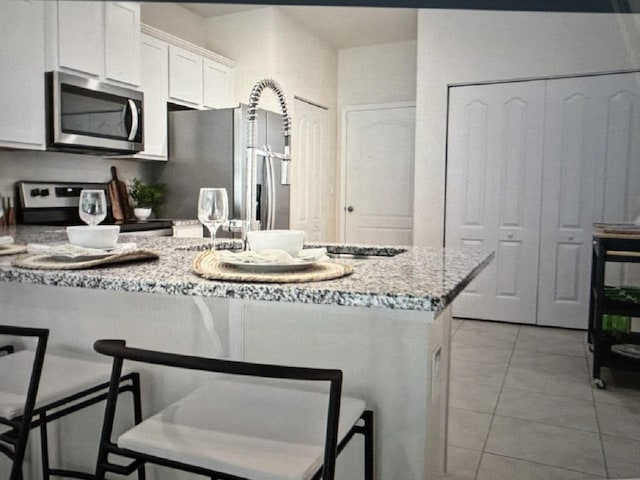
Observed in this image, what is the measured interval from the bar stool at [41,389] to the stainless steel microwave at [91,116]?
1911 millimetres

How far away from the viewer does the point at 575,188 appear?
3887mm

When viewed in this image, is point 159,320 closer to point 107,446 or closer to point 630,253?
point 107,446

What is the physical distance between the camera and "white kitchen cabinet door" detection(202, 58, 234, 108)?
13.7ft

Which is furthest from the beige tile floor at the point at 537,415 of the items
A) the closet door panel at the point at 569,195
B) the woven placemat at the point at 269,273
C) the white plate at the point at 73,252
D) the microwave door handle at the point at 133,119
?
the microwave door handle at the point at 133,119

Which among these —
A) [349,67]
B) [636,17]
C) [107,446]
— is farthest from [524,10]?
[349,67]

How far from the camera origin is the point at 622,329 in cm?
299

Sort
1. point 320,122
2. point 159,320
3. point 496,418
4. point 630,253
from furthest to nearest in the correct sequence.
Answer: point 320,122 < point 630,253 < point 496,418 < point 159,320

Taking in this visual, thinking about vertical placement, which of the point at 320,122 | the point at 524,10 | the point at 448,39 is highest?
the point at 448,39

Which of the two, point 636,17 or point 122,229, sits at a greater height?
point 636,17

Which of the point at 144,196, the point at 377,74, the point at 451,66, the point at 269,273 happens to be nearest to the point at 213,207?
the point at 269,273

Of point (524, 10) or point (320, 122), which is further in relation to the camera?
point (320, 122)

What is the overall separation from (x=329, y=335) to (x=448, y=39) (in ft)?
11.6

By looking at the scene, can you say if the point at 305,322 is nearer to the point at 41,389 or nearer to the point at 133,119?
the point at 41,389

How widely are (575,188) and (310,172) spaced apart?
2.32m
